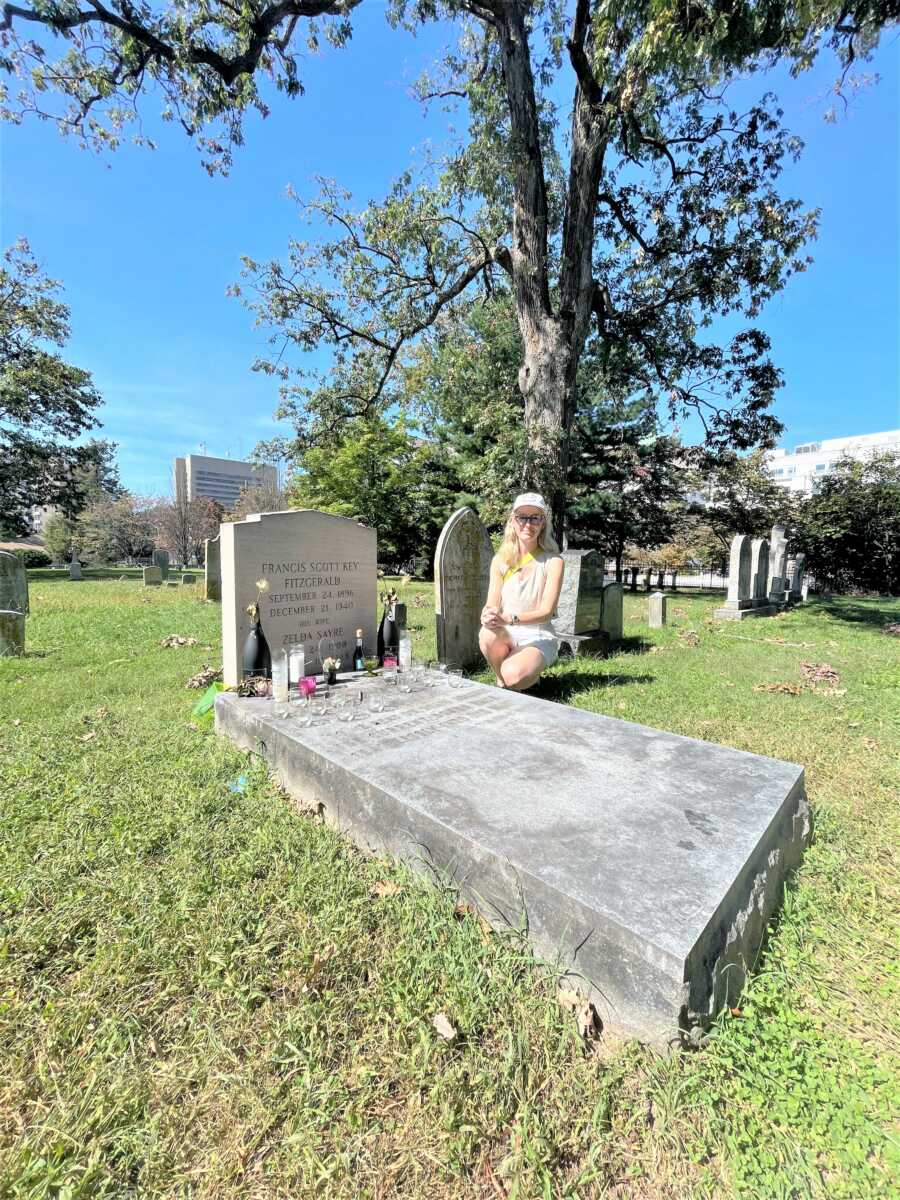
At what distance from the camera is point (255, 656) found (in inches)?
153

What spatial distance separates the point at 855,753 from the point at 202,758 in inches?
193

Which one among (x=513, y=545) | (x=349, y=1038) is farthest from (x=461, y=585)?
(x=349, y=1038)

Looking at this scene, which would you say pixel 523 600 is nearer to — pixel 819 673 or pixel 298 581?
pixel 298 581

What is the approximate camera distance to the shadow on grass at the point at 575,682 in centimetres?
529

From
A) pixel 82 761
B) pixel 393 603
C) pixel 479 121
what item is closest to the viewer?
pixel 82 761

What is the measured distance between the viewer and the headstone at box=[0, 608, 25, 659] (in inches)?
260

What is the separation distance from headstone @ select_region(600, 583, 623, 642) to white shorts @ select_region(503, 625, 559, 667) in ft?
10.8

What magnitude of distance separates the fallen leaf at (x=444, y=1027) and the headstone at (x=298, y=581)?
299 cm

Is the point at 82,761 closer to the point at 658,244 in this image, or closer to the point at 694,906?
the point at 694,906

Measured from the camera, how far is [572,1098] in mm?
1389

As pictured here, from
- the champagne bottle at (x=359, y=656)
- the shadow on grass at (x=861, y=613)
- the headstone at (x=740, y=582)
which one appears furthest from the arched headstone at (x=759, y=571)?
the champagne bottle at (x=359, y=656)

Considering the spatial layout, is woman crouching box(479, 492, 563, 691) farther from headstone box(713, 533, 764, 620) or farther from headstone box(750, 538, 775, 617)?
headstone box(750, 538, 775, 617)

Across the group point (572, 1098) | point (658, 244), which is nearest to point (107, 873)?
point (572, 1098)

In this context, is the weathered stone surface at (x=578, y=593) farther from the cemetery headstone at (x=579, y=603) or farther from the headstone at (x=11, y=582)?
the headstone at (x=11, y=582)
